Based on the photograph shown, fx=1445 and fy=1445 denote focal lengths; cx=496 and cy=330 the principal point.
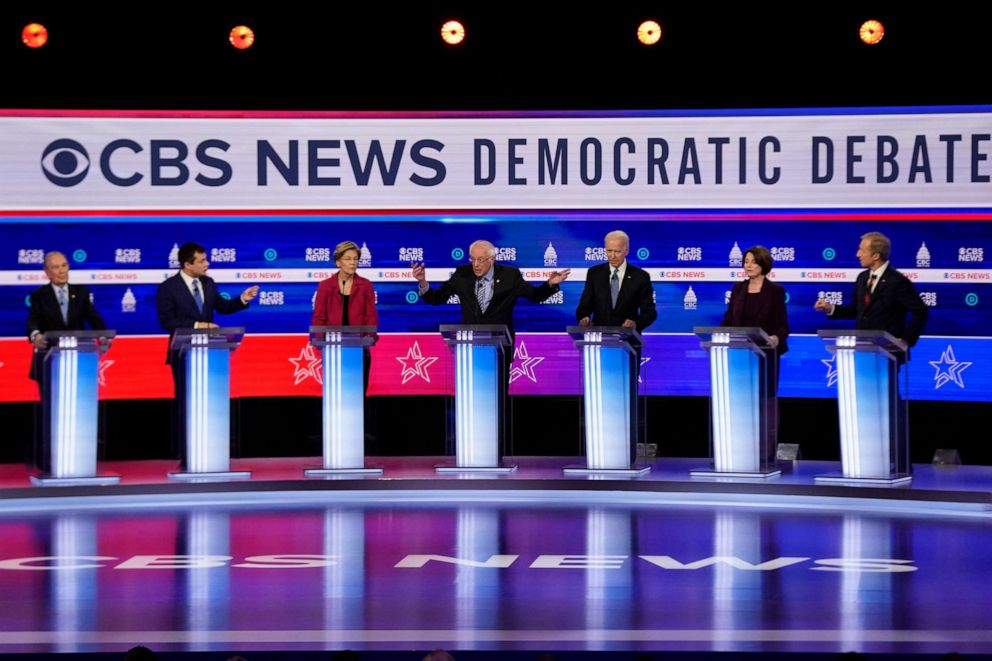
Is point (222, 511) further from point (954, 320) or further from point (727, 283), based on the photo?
point (954, 320)

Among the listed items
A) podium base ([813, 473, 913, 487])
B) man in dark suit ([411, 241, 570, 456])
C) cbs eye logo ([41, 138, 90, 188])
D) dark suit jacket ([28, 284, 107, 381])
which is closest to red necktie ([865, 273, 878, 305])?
podium base ([813, 473, 913, 487])

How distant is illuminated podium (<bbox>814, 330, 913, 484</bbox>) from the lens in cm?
761

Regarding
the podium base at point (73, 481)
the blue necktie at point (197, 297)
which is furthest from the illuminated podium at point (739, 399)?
the podium base at point (73, 481)

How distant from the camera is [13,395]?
369 inches

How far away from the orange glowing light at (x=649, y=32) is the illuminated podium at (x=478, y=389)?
7.75 ft

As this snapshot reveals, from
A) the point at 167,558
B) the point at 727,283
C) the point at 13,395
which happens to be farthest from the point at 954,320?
the point at 13,395

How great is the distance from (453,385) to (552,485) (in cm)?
81

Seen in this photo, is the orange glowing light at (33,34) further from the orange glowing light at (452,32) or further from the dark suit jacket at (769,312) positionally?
the dark suit jacket at (769,312)

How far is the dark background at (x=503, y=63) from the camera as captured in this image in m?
9.29

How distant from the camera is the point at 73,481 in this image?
7848mm

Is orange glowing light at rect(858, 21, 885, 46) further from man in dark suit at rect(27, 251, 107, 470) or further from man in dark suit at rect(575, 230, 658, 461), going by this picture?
man in dark suit at rect(27, 251, 107, 470)

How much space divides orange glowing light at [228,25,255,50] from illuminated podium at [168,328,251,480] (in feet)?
7.53

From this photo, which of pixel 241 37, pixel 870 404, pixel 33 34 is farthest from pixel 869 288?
pixel 33 34

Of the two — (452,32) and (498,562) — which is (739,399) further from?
(452,32)
